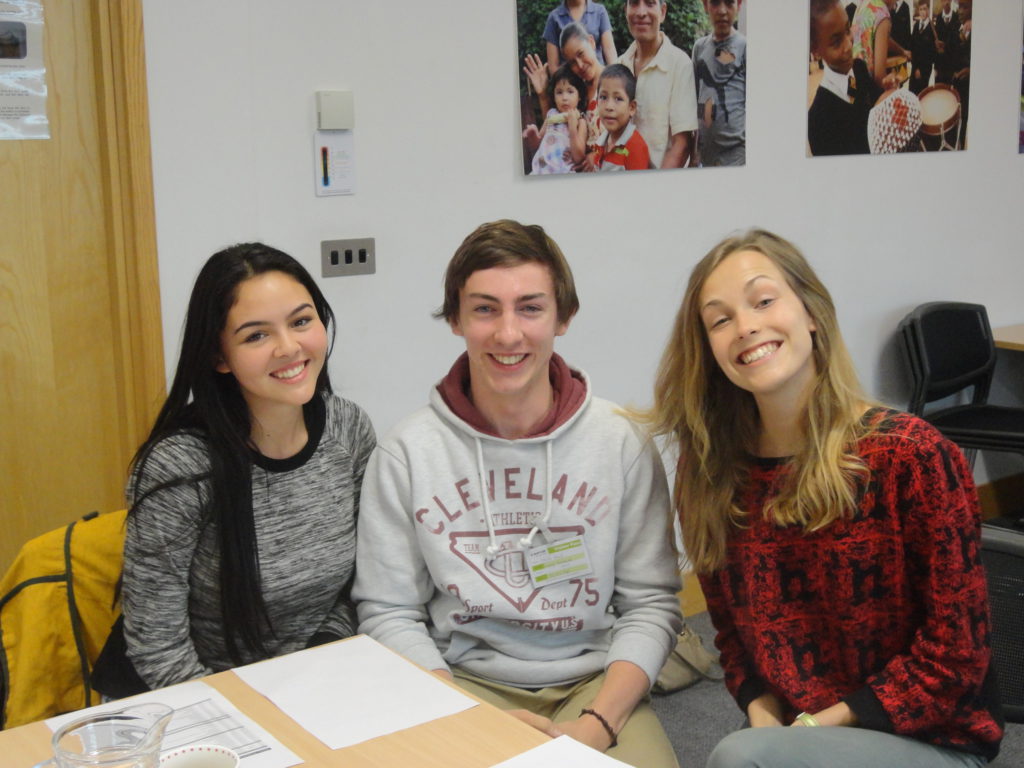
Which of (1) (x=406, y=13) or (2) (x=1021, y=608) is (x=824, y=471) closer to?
(2) (x=1021, y=608)

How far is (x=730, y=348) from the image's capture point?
1769mm

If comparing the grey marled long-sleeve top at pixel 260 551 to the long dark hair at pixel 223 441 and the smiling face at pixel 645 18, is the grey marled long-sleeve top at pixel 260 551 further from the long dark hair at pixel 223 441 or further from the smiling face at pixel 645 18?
the smiling face at pixel 645 18

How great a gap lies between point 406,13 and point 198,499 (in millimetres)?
1549

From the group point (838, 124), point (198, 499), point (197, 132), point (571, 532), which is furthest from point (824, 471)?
point (838, 124)

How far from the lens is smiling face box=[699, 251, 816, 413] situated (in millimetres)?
1743

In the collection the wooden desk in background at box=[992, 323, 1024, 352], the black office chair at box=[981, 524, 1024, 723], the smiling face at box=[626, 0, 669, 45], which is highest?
the smiling face at box=[626, 0, 669, 45]

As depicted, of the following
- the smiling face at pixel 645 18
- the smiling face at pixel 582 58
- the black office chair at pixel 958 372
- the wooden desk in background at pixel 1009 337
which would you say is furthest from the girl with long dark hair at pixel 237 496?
the wooden desk in background at pixel 1009 337

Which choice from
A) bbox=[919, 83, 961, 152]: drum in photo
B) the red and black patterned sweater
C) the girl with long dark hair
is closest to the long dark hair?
the girl with long dark hair

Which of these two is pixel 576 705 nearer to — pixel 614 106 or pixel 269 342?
pixel 269 342

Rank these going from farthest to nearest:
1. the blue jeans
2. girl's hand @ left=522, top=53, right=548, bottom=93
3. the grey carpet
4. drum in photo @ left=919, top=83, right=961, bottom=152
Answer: drum in photo @ left=919, top=83, right=961, bottom=152 → girl's hand @ left=522, top=53, right=548, bottom=93 → the grey carpet → the blue jeans

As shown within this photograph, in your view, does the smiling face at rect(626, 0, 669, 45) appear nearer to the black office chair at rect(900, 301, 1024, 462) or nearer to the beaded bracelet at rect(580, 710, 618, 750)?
the black office chair at rect(900, 301, 1024, 462)

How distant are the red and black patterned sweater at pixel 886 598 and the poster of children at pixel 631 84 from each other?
5.28 feet

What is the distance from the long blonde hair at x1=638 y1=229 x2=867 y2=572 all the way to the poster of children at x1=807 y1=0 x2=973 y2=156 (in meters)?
2.13

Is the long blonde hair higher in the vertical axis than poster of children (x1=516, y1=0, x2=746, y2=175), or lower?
lower
